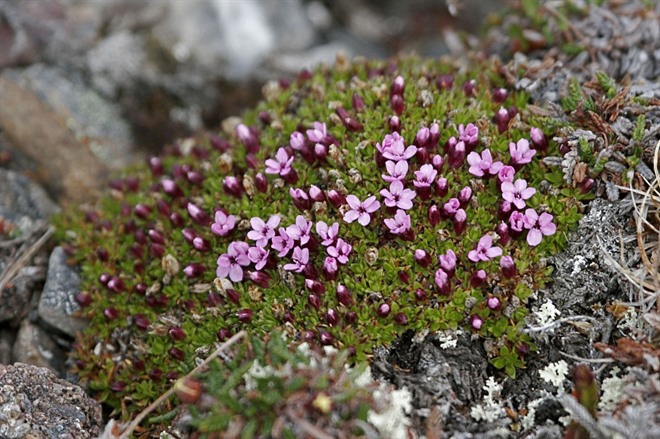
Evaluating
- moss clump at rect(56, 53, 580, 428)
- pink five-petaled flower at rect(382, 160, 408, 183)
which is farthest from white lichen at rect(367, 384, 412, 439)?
pink five-petaled flower at rect(382, 160, 408, 183)

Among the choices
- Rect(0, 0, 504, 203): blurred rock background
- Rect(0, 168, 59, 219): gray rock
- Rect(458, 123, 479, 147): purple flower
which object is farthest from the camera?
Rect(0, 0, 504, 203): blurred rock background

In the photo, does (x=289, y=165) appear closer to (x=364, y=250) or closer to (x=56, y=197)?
(x=364, y=250)

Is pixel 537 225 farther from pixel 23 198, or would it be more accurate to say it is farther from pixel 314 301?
pixel 23 198

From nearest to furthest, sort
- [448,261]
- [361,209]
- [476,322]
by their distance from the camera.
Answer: [476,322] < [448,261] < [361,209]

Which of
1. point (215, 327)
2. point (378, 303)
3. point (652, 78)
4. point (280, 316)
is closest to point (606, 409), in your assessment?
Answer: point (378, 303)

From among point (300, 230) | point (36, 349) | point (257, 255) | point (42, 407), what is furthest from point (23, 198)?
point (300, 230)

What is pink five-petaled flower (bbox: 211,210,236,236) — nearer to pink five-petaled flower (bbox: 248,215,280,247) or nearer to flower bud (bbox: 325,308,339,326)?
pink five-petaled flower (bbox: 248,215,280,247)
